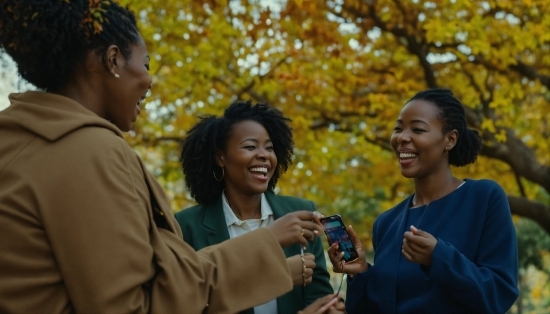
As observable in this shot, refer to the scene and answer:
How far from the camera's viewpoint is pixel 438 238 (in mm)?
4133

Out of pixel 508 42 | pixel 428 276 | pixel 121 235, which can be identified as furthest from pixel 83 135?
pixel 508 42

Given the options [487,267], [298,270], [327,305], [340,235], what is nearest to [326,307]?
[327,305]

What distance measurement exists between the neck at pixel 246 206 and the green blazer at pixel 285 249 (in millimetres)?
80

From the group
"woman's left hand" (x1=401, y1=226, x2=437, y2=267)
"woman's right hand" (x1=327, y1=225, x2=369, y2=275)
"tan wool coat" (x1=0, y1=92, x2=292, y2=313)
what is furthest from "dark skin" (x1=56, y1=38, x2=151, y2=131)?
"woman's right hand" (x1=327, y1=225, x2=369, y2=275)

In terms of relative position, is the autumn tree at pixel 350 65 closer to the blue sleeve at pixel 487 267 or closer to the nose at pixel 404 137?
the nose at pixel 404 137

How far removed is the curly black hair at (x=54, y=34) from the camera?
2822 millimetres

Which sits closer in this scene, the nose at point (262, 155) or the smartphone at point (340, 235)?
the smartphone at point (340, 235)

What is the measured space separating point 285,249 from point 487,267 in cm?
115

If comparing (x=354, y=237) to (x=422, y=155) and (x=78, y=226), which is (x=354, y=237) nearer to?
(x=422, y=155)

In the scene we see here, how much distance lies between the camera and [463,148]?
4.66 metres

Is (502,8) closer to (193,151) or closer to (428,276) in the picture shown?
(193,151)

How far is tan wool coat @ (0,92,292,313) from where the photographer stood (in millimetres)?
2637

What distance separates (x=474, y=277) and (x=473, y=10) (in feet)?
23.5

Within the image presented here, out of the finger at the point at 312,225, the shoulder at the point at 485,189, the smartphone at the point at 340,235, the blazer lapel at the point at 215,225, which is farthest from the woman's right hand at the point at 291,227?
the blazer lapel at the point at 215,225
